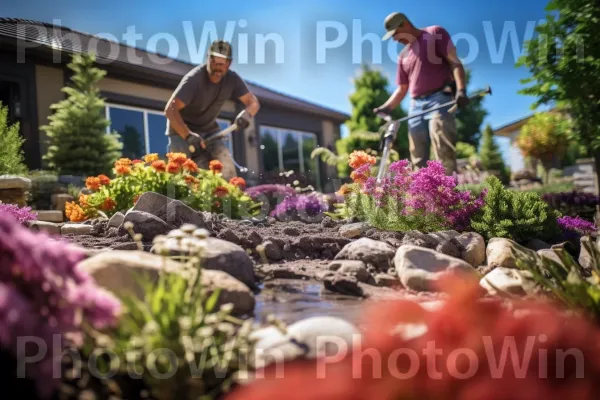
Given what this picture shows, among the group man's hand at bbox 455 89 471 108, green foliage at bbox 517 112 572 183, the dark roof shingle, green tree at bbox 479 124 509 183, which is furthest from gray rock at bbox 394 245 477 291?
green tree at bbox 479 124 509 183

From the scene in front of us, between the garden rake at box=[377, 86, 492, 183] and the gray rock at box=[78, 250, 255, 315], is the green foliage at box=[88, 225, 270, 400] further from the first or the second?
the garden rake at box=[377, 86, 492, 183]

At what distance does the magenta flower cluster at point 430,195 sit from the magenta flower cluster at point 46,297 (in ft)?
9.50

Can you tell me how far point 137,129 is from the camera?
1047cm

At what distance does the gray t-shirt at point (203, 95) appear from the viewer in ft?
18.6

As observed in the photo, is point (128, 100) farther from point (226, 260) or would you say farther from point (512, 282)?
point (512, 282)

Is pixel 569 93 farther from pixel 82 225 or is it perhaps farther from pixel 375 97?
pixel 375 97

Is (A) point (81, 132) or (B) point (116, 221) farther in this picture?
(A) point (81, 132)

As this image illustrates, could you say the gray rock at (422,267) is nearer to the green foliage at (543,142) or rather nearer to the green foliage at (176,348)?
the green foliage at (176,348)

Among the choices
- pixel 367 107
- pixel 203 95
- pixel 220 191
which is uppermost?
pixel 367 107

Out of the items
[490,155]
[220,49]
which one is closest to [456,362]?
[220,49]

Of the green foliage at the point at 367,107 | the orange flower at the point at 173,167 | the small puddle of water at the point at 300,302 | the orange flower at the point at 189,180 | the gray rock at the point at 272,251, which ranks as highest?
the green foliage at the point at 367,107

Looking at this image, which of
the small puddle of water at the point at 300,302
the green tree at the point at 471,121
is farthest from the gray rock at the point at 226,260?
the green tree at the point at 471,121

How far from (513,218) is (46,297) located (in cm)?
340

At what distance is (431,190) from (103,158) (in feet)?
22.4
